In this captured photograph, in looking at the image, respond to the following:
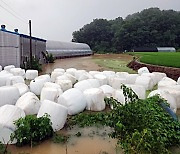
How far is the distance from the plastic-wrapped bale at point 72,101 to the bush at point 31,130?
116 cm

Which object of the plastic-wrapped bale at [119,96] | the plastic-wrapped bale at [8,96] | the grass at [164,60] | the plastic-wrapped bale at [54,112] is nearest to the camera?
the plastic-wrapped bale at [54,112]

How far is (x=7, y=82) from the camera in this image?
8.53 metres

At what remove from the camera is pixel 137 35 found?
1921 inches

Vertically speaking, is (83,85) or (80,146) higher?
(83,85)

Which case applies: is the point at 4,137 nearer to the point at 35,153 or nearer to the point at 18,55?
the point at 35,153

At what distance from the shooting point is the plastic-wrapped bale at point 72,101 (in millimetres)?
5789

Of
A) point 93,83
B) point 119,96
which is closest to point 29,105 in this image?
point 119,96

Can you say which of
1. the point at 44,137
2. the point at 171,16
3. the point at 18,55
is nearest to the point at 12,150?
the point at 44,137

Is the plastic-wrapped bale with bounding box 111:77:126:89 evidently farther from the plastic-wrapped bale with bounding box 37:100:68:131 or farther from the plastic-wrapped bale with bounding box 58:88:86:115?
the plastic-wrapped bale with bounding box 37:100:68:131

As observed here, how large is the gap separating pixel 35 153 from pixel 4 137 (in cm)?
65

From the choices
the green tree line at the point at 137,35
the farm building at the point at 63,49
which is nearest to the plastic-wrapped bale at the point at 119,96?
the farm building at the point at 63,49

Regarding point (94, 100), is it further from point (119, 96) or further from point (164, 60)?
point (164, 60)

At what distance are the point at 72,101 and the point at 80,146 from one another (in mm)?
1535

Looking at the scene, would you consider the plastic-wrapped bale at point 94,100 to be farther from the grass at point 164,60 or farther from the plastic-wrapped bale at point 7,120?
the grass at point 164,60
